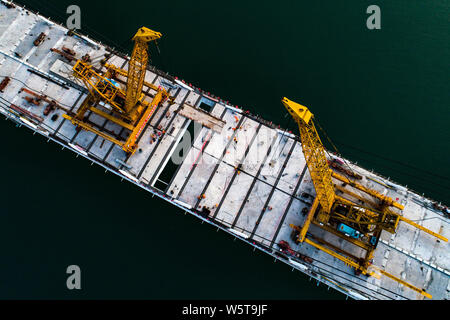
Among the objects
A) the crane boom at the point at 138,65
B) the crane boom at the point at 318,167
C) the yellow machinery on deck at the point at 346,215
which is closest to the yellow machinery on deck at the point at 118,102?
the crane boom at the point at 138,65

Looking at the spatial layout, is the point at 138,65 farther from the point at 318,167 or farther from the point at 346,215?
the point at 346,215

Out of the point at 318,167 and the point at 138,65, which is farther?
the point at 138,65

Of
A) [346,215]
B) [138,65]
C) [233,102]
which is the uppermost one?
[233,102]

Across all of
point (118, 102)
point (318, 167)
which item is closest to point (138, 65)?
point (118, 102)

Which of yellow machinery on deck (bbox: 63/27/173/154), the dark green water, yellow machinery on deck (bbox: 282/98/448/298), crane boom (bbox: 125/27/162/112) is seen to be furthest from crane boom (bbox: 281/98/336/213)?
yellow machinery on deck (bbox: 63/27/173/154)

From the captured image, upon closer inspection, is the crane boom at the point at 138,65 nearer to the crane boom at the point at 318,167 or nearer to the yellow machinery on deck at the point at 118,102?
the yellow machinery on deck at the point at 118,102

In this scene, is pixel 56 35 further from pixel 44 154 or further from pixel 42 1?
pixel 44 154
